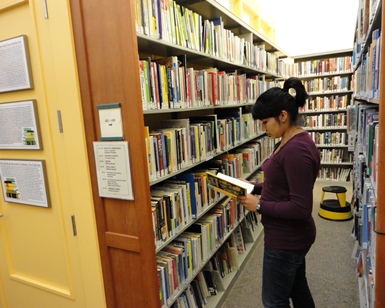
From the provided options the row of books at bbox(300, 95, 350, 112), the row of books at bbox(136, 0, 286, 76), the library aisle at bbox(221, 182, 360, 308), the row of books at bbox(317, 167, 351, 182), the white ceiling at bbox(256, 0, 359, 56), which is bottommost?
the library aisle at bbox(221, 182, 360, 308)

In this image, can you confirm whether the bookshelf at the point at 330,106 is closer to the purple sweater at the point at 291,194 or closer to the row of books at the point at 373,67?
the row of books at the point at 373,67

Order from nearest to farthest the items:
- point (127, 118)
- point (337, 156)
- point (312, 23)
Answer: point (127, 118) → point (337, 156) → point (312, 23)

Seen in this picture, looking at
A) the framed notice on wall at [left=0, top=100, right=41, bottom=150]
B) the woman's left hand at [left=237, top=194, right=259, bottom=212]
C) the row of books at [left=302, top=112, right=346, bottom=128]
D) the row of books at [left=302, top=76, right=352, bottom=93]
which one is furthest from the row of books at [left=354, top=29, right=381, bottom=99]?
the row of books at [left=302, top=76, right=352, bottom=93]

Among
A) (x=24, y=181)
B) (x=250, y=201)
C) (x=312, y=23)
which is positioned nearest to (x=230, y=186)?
(x=250, y=201)

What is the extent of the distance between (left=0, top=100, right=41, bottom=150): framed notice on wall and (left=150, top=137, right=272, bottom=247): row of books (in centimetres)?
73

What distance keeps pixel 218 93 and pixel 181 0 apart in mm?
739

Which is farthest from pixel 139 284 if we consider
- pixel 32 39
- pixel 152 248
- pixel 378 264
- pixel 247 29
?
pixel 247 29

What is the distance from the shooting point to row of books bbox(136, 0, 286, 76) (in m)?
1.46

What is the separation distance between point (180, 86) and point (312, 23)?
5.28m

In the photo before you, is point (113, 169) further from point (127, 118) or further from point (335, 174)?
point (335, 174)

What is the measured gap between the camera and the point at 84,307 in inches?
62.7

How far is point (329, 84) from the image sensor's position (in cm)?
557

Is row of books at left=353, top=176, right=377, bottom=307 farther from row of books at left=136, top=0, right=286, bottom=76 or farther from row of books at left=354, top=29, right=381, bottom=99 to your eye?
row of books at left=136, top=0, right=286, bottom=76

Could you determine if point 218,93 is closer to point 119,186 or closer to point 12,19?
point 119,186
